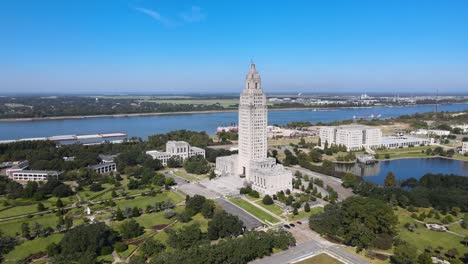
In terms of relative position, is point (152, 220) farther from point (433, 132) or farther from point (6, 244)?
point (433, 132)

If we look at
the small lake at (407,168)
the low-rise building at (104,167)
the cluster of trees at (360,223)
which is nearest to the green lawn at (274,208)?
the cluster of trees at (360,223)

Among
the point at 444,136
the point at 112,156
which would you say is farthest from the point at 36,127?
the point at 444,136

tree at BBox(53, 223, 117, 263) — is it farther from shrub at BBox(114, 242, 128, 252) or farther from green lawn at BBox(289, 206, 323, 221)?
green lawn at BBox(289, 206, 323, 221)

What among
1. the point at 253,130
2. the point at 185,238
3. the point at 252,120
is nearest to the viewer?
the point at 185,238

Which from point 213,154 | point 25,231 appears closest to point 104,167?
point 213,154

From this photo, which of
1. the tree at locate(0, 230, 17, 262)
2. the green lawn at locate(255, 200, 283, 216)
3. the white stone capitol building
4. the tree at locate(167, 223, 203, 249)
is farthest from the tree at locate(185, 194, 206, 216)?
the tree at locate(0, 230, 17, 262)

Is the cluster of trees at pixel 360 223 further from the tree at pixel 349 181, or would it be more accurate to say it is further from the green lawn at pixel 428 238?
the tree at pixel 349 181

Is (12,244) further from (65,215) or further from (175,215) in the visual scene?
(175,215)
